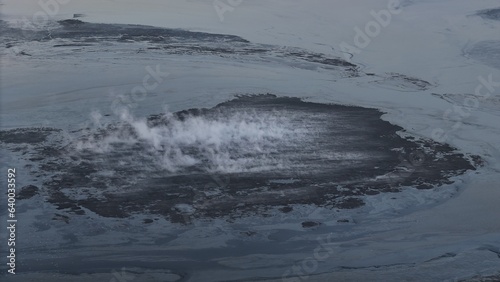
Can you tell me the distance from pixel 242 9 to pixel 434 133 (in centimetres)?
1035

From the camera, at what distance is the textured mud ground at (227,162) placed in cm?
794

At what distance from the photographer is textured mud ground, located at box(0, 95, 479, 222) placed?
794 centimetres

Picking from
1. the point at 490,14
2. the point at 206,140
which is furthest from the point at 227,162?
the point at 490,14

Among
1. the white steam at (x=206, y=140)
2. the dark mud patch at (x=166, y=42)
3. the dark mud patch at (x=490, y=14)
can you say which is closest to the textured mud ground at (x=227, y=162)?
the white steam at (x=206, y=140)

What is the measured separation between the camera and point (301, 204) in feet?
26.3

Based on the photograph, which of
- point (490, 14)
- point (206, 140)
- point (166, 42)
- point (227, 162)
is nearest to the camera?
point (227, 162)

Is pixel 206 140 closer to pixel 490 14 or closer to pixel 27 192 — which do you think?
pixel 27 192

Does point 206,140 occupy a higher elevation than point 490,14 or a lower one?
lower

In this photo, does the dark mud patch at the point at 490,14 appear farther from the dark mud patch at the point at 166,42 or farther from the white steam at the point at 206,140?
the white steam at the point at 206,140

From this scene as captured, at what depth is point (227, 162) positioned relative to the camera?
29.4 ft

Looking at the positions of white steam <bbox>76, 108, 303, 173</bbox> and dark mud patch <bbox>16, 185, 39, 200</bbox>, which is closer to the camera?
dark mud patch <bbox>16, 185, 39, 200</bbox>

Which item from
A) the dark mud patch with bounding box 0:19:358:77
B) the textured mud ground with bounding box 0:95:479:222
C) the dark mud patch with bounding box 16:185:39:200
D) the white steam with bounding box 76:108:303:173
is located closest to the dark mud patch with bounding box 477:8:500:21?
the dark mud patch with bounding box 0:19:358:77

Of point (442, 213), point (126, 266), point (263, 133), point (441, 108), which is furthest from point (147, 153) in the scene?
point (441, 108)

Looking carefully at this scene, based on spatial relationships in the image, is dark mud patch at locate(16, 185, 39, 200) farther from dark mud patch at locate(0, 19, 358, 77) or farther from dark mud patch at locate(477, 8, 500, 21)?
dark mud patch at locate(477, 8, 500, 21)
